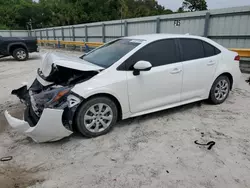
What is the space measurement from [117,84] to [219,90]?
250 centimetres

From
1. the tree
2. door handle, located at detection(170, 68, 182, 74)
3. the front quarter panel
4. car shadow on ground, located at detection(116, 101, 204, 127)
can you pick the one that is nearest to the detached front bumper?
the front quarter panel

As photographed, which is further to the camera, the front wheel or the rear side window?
the front wheel

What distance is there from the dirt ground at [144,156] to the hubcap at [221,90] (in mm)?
556

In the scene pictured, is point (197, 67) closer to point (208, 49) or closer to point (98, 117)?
point (208, 49)

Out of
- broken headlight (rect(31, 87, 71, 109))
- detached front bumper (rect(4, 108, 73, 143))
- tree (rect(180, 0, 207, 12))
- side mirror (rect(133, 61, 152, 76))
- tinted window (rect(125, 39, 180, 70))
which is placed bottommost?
detached front bumper (rect(4, 108, 73, 143))

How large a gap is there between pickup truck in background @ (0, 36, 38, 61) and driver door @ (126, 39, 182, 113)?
35.8 feet

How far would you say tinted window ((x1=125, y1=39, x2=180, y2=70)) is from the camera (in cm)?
360

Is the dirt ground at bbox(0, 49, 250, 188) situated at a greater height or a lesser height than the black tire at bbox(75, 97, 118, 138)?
lesser

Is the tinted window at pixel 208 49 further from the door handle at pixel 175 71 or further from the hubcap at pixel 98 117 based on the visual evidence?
the hubcap at pixel 98 117

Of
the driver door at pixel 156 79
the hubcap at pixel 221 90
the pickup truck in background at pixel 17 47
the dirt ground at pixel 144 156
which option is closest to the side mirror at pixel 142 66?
the driver door at pixel 156 79

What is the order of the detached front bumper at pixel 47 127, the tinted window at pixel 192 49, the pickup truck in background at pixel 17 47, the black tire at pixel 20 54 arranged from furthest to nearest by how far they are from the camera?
the black tire at pixel 20 54
the pickup truck in background at pixel 17 47
the tinted window at pixel 192 49
the detached front bumper at pixel 47 127

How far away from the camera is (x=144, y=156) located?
2949mm

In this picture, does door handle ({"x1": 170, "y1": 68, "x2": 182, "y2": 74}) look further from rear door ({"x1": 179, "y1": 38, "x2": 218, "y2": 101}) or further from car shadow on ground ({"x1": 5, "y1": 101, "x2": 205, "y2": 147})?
car shadow on ground ({"x1": 5, "y1": 101, "x2": 205, "y2": 147})

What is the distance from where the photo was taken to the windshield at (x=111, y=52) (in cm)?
369
